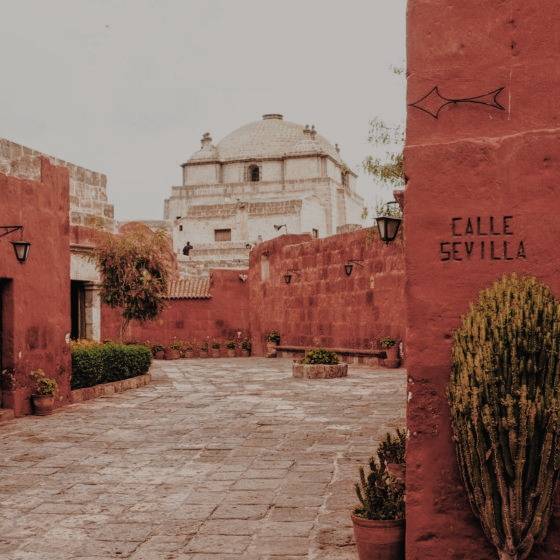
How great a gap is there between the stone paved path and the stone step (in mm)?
179

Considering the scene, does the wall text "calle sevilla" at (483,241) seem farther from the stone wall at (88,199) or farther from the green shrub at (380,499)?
the stone wall at (88,199)

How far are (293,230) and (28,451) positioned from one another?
38.8 metres

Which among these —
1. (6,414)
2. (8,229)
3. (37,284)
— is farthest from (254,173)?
(6,414)

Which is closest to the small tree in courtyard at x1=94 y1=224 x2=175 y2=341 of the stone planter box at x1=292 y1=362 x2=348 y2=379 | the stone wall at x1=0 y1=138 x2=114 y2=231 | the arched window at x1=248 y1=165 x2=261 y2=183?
the stone wall at x1=0 y1=138 x2=114 y2=231

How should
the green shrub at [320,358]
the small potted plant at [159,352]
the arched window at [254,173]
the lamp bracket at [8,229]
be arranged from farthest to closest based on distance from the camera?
the arched window at [254,173]
the small potted plant at [159,352]
the green shrub at [320,358]
the lamp bracket at [8,229]

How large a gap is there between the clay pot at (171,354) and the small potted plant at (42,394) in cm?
1225

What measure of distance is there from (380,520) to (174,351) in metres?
19.5

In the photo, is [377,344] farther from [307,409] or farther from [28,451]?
[28,451]

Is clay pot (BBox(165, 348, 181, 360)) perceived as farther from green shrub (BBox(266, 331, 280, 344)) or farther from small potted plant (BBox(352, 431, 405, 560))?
small potted plant (BBox(352, 431, 405, 560))

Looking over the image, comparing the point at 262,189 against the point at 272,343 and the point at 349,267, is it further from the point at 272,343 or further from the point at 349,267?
the point at 349,267

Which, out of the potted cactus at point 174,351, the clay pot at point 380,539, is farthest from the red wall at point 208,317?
the clay pot at point 380,539

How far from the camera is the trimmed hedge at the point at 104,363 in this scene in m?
12.7

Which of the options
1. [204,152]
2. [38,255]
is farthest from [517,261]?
[204,152]

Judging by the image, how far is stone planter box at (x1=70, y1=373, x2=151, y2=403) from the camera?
12391 mm
